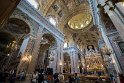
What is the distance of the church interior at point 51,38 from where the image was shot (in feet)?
25.4

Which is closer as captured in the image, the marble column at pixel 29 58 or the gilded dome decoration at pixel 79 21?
the marble column at pixel 29 58

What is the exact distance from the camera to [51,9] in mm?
14266

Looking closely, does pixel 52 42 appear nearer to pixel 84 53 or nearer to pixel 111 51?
pixel 111 51

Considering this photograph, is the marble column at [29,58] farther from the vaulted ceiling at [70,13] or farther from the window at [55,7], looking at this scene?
the window at [55,7]

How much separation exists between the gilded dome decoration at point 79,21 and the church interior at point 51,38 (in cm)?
66

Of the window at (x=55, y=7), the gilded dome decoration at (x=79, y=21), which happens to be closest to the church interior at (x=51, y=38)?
the window at (x=55, y=7)

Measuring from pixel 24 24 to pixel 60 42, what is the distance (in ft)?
20.3

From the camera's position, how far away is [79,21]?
2367 centimetres

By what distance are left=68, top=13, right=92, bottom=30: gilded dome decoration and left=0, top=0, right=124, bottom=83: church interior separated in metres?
0.66

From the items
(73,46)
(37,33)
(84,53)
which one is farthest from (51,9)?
(84,53)

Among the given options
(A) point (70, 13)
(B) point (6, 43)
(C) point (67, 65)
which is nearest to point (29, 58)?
(B) point (6, 43)

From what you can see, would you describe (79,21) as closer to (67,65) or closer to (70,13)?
(70,13)

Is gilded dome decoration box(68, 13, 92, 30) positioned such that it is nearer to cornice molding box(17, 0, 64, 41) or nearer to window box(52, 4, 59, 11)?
window box(52, 4, 59, 11)

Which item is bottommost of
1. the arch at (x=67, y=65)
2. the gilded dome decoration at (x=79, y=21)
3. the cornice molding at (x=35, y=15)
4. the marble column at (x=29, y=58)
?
the marble column at (x=29, y=58)
